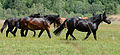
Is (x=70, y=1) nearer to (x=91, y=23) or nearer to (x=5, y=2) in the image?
(x=5, y=2)

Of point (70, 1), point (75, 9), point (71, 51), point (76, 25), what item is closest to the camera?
point (71, 51)

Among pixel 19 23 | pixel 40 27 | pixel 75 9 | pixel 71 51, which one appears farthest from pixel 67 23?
pixel 75 9

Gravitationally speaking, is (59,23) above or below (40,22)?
below

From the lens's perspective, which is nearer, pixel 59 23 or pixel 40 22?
pixel 40 22

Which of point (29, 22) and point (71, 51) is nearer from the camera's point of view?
point (71, 51)

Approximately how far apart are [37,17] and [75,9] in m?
147

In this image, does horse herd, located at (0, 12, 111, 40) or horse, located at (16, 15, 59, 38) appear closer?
horse herd, located at (0, 12, 111, 40)

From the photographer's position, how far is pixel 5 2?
169m

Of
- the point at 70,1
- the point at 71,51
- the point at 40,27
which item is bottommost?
the point at 70,1

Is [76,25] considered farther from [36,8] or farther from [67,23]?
[36,8]

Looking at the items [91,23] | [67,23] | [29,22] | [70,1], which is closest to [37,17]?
[29,22]

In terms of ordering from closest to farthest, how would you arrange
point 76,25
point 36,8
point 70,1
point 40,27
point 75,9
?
1. point 76,25
2. point 40,27
3. point 36,8
4. point 75,9
5. point 70,1

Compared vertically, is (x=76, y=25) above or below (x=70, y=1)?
above

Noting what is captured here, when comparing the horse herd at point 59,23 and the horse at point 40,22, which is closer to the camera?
the horse herd at point 59,23
